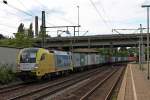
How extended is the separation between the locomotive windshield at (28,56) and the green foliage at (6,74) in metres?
1.61

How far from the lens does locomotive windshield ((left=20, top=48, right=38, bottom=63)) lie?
94.5 feet

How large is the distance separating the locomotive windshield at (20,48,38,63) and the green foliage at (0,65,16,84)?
161 centimetres

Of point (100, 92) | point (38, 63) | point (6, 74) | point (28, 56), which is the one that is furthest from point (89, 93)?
point (6, 74)

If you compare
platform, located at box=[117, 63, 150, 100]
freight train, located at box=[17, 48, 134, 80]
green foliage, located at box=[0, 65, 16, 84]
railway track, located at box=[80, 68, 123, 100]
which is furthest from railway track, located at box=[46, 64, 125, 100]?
green foliage, located at box=[0, 65, 16, 84]

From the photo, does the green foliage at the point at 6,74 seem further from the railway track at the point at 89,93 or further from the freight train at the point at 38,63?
the railway track at the point at 89,93

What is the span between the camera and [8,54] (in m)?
31.5

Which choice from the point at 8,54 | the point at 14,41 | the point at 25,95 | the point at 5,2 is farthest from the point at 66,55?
the point at 14,41

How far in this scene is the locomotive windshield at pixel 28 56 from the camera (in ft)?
94.5

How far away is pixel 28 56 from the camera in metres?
28.9

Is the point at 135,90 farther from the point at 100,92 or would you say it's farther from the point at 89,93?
the point at 89,93

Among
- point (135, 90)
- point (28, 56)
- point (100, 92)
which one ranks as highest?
point (28, 56)

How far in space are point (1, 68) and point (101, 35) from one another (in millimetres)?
62564

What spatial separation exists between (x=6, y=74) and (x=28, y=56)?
7.20ft

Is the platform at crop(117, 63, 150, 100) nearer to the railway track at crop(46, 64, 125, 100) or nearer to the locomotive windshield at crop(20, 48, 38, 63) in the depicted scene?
the railway track at crop(46, 64, 125, 100)
